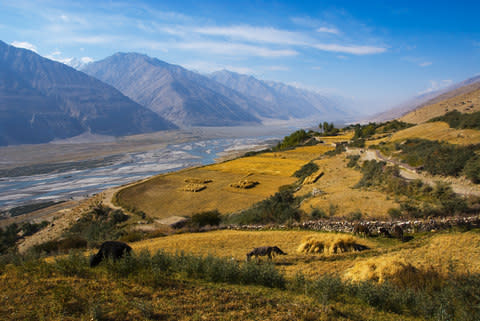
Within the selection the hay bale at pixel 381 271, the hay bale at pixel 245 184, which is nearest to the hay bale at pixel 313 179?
the hay bale at pixel 245 184

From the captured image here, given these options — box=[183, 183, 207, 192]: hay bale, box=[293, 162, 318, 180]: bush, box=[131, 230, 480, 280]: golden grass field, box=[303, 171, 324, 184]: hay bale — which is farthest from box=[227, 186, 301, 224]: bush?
box=[183, 183, 207, 192]: hay bale

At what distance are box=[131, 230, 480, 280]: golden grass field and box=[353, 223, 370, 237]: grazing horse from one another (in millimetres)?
698

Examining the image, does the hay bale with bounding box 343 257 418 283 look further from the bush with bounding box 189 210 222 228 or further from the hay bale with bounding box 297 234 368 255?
the bush with bounding box 189 210 222 228

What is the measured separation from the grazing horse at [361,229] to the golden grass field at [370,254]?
2.29 ft

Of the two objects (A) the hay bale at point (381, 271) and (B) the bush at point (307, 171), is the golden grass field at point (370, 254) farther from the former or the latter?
(B) the bush at point (307, 171)

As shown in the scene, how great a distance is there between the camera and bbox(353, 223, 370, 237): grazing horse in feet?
48.0

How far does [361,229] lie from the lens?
1488cm

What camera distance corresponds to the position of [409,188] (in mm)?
19375

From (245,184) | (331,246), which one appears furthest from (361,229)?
(245,184)

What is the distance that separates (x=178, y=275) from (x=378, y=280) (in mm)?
6085

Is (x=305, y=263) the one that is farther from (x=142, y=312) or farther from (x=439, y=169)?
(x=439, y=169)

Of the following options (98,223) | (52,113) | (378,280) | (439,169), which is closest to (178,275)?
(378,280)

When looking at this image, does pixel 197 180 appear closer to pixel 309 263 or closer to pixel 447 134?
pixel 447 134

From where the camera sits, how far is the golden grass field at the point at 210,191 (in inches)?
1334
